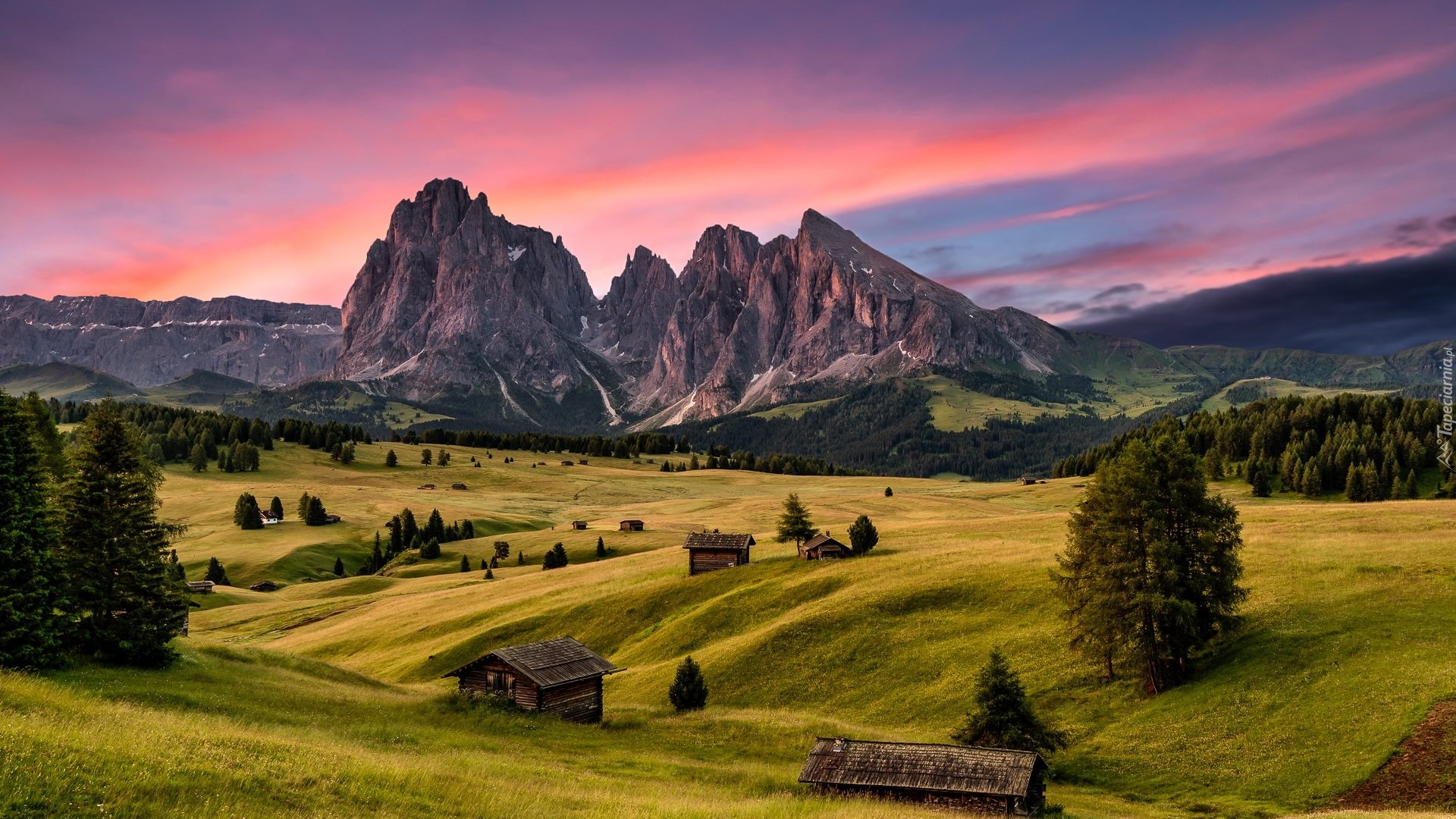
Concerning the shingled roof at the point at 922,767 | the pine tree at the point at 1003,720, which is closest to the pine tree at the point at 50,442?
the shingled roof at the point at 922,767

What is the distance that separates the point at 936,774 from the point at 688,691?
20996 millimetres

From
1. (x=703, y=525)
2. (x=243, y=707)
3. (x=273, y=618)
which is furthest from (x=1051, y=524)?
(x=273, y=618)

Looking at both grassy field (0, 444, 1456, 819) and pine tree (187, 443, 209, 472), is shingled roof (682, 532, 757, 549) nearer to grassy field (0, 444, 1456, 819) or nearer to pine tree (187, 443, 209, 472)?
grassy field (0, 444, 1456, 819)

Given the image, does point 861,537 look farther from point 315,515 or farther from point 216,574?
point 315,515

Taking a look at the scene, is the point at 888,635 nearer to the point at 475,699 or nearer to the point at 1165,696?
the point at 1165,696

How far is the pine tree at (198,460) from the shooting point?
187 metres

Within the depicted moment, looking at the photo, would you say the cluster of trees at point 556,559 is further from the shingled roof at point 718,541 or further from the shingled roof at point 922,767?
the shingled roof at point 922,767

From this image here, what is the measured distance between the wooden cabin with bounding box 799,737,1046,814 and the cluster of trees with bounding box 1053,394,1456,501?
273ft

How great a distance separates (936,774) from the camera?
31031 millimetres

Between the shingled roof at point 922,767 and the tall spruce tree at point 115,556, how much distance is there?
112 feet

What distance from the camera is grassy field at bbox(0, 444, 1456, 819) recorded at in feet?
72.3

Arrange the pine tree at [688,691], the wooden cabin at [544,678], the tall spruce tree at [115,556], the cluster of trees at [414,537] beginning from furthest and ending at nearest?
1. the cluster of trees at [414,537]
2. the pine tree at [688,691]
3. the wooden cabin at [544,678]
4. the tall spruce tree at [115,556]

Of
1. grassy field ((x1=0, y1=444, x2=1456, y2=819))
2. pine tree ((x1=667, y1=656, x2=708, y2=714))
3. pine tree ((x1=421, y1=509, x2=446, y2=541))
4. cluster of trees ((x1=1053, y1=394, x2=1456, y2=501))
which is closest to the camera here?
grassy field ((x1=0, y1=444, x2=1456, y2=819))

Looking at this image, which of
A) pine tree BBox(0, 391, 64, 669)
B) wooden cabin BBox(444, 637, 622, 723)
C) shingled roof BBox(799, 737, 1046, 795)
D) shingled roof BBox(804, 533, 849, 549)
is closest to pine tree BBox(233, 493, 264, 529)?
Result: shingled roof BBox(804, 533, 849, 549)
